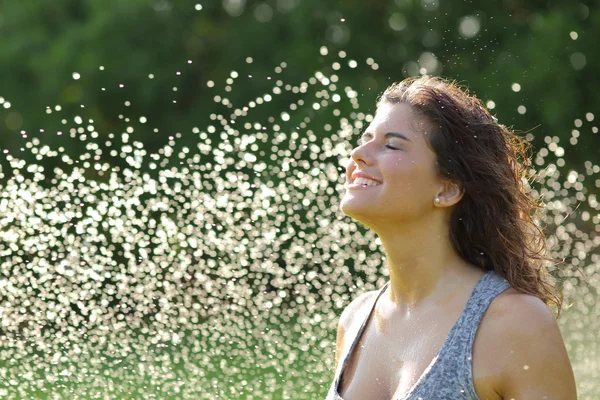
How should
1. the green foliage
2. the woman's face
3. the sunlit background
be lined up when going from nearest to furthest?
the woman's face < the sunlit background < the green foliage

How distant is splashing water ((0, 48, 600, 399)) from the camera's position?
30.6ft

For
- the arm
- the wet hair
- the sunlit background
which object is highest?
the sunlit background

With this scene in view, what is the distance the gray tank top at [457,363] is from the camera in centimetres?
289

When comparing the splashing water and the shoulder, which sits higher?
the splashing water

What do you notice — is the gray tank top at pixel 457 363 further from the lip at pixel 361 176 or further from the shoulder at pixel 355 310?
the shoulder at pixel 355 310

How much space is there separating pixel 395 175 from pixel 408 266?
32cm

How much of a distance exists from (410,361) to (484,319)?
0.30m

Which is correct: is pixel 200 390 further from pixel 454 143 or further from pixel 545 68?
pixel 545 68

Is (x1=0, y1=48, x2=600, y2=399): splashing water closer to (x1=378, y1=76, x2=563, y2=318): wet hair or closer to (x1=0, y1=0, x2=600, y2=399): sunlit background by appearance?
(x1=0, y1=0, x2=600, y2=399): sunlit background

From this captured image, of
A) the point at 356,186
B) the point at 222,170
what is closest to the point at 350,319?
the point at 356,186

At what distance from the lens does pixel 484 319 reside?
9.66ft

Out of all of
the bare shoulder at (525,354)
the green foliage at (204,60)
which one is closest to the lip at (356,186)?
the bare shoulder at (525,354)

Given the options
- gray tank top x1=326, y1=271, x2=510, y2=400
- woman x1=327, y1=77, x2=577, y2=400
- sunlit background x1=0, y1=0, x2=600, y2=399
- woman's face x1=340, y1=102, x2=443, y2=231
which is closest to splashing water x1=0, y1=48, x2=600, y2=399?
sunlit background x1=0, y1=0, x2=600, y2=399

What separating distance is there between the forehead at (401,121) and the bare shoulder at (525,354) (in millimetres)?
708
